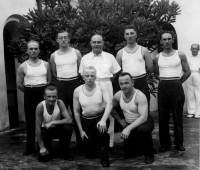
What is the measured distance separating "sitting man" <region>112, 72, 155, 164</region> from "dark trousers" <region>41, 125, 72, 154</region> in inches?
31.8

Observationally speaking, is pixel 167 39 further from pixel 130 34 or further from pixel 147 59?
pixel 130 34

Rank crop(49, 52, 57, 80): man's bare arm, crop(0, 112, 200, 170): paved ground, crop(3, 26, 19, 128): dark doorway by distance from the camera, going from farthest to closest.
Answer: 1. crop(3, 26, 19, 128): dark doorway
2. crop(49, 52, 57, 80): man's bare arm
3. crop(0, 112, 200, 170): paved ground

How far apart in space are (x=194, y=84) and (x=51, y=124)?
487cm

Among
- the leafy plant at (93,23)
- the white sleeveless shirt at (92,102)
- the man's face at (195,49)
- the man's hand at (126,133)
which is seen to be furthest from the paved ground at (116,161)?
the man's face at (195,49)

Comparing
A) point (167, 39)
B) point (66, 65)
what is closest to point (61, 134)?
point (66, 65)

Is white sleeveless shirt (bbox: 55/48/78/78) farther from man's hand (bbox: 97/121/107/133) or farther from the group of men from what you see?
man's hand (bbox: 97/121/107/133)

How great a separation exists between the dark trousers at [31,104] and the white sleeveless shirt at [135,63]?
4.49 ft

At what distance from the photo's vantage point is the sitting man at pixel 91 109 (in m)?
5.07

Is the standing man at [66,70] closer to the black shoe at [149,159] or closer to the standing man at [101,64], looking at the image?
the standing man at [101,64]

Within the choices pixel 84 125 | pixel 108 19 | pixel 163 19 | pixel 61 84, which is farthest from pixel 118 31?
pixel 84 125

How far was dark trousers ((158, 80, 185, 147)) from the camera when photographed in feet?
17.6

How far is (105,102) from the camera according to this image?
5242mm

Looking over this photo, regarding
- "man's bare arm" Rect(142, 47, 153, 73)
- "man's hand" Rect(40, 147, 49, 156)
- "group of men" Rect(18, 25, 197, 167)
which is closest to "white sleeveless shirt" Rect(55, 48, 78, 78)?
"group of men" Rect(18, 25, 197, 167)

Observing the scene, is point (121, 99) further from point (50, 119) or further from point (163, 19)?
point (163, 19)
